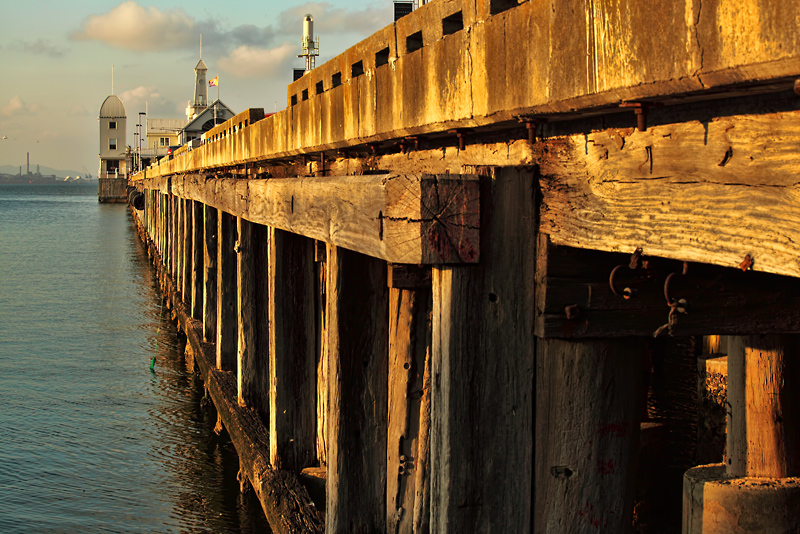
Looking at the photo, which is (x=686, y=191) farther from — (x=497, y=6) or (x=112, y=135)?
(x=112, y=135)

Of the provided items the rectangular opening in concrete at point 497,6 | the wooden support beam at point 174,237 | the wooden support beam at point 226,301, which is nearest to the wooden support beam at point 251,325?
the wooden support beam at point 226,301

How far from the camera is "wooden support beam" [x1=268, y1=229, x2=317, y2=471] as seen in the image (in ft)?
20.7

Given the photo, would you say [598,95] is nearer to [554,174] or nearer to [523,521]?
[554,174]

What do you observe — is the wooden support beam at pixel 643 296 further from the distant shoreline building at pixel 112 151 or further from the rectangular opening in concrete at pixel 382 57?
the distant shoreline building at pixel 112 151

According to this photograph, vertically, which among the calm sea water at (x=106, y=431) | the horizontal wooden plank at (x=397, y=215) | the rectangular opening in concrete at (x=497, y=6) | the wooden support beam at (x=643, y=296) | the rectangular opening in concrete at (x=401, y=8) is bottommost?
the calm sea water at (x=106, y=431)

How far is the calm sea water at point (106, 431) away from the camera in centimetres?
841

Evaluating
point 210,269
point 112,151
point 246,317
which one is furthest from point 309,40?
point 112,151

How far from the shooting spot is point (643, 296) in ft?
8.74

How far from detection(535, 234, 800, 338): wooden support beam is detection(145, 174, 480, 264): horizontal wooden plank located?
0.93ft

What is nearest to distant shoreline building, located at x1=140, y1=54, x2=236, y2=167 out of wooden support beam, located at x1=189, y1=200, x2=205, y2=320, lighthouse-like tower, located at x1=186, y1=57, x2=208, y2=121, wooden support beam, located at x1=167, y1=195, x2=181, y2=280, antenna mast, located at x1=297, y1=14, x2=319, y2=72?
lighthouse-like tower, located at x1=186, y1=57, x2=208, y2=121

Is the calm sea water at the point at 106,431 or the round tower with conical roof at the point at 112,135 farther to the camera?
the round tower with conical roof at the point at 112,135

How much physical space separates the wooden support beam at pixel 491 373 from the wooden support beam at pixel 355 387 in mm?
1666

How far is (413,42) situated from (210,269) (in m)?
8.47

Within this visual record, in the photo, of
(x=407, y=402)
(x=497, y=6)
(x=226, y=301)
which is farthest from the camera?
(x=226, y=301)
